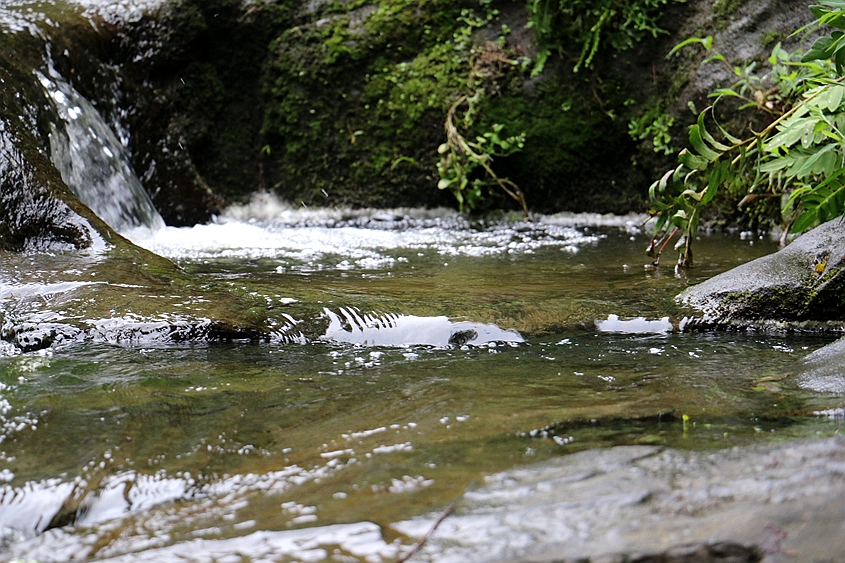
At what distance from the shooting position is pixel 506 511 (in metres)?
1.36

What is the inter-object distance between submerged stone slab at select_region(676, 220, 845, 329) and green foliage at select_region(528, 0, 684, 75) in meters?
3.46

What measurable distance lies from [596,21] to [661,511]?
559 centimetres

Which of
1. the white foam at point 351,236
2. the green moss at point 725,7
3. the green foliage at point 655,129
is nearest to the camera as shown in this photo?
the white foam at point 351,236

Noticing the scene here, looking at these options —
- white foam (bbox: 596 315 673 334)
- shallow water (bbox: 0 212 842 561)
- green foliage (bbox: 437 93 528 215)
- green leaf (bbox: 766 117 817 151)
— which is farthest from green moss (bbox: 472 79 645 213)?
white foam (bbox: 596 315 673 334)

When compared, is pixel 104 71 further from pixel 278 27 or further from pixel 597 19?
pixel 597 19

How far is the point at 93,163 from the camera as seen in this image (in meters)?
5.45

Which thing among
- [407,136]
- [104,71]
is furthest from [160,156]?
[407,136]

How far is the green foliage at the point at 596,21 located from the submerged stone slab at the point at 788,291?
3.46 metres

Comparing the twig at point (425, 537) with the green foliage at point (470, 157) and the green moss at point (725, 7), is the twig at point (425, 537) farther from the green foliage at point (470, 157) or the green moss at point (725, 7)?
the green moss at point (725, 7)

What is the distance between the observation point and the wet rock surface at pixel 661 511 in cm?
116

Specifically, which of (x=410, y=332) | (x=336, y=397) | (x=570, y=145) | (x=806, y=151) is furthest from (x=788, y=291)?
(x=570, y=145)

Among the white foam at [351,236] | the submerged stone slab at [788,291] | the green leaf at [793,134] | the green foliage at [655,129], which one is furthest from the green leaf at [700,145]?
the green foliage at [655,129]

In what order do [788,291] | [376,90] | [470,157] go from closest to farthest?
[788,291] < [470,157] < [376,90]

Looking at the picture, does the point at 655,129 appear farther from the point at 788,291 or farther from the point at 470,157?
the point at 788,291
